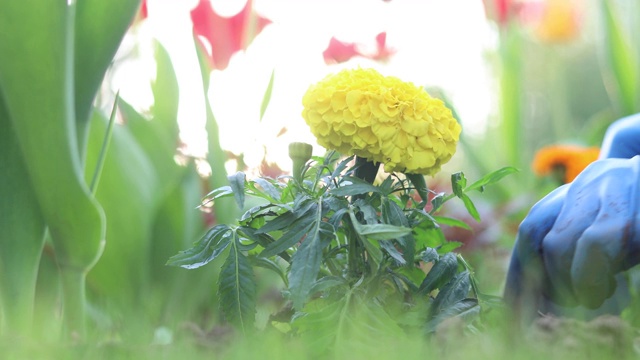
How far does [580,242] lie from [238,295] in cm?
41

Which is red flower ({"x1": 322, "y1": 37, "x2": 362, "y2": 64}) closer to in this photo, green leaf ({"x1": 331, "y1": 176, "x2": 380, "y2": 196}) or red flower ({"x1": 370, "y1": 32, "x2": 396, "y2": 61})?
red flower ({"x1": 370, "y1": 32, "x2": 396, "y2": 61})

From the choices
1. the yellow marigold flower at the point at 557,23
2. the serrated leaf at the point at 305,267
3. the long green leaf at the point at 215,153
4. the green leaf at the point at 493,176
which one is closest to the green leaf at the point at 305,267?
the serrated leaf at the point at 305,267

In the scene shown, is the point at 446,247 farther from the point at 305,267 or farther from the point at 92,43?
the point at 92,43

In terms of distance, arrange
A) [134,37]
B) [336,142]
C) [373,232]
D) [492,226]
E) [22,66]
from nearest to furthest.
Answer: [373,232] < [336,142] < [22,66] < [134,37] < [492,226]

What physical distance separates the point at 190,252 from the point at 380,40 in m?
1.38

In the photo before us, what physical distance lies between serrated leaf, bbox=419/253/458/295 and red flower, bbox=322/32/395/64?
3.93 ft

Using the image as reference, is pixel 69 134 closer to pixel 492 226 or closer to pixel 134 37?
pixel 134 37

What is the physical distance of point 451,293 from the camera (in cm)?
94

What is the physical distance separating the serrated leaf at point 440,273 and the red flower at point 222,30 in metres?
0.99

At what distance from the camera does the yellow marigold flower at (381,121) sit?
2.99 feet

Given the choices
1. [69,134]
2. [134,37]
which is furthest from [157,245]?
[134,37]

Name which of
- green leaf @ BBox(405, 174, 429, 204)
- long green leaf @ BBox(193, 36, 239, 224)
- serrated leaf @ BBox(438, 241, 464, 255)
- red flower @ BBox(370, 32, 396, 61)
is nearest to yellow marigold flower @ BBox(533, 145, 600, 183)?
red flower @ BBox(370, 32, 396, 61)

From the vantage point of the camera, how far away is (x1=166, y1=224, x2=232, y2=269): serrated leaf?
0.93 meters

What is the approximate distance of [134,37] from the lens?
2.11m
